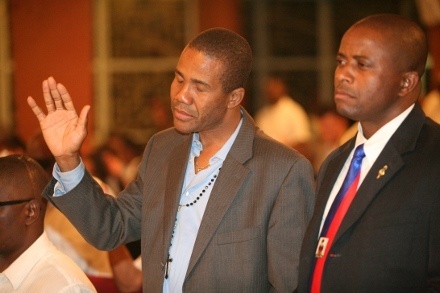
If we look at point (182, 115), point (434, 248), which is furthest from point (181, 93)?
point (434, 248)

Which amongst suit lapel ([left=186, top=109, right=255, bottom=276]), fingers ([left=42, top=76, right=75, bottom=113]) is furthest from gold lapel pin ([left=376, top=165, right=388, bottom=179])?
fingers ([left=42, top=76, right=75, bottom=113])

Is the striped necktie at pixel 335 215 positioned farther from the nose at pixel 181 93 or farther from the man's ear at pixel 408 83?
the nose at pixel 181 93

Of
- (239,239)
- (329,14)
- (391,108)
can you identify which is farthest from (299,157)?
(329,14)

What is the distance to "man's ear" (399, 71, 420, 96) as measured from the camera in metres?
3.15

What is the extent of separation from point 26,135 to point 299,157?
336 inches

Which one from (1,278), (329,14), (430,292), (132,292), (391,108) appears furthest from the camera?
(329,14)

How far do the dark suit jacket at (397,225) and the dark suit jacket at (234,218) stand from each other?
22.9 inches

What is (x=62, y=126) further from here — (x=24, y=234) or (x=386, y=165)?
(x=386, y=165)

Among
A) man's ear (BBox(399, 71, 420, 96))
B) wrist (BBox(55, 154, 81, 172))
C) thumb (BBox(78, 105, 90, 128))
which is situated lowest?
wrist (BBox(55, 154, 81, 172))

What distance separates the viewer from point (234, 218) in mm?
3693

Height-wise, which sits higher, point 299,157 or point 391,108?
point 391,108

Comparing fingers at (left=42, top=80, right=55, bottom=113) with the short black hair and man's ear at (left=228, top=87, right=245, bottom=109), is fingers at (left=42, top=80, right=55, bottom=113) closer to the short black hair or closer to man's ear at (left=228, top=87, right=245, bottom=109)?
the short black hair

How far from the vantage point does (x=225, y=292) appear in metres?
3.66

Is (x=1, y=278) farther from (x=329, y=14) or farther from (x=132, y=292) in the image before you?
(x=329, y=14)
